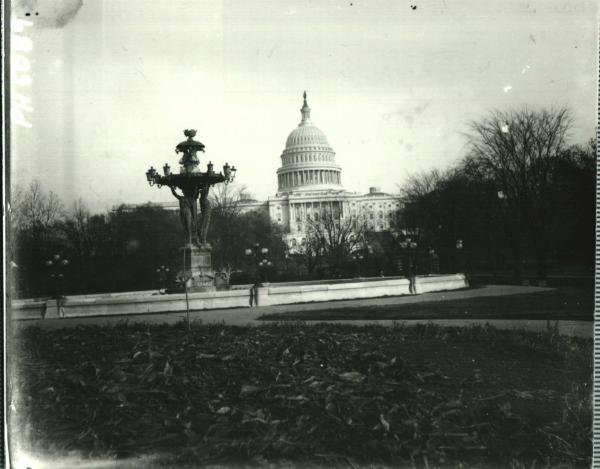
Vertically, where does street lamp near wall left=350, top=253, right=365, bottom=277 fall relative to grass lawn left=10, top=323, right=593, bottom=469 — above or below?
above

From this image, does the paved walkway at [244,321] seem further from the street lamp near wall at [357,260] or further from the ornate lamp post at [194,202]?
the street lamp near wall at [357,260]

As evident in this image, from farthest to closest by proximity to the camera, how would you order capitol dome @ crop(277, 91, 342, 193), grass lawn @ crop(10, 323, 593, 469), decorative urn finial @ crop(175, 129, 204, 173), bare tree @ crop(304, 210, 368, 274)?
capitol dome @ crop(277, 91, 342, 193) < bare tree @ crop(304, 210, 368, 274) < decorative urn finial @ crop(175, 129, 204, 173) < grass lawn @ crop(10, 323, 593, 469)

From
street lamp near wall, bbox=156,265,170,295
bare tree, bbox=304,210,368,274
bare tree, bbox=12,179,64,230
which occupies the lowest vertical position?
street lamp near wall, bbox=156,265,170,295

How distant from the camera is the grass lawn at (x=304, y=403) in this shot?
189 inches

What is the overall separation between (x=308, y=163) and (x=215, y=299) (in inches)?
2735

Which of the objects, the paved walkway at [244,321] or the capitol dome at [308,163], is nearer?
the paved walkway at [244,321]

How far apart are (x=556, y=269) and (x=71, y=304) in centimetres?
1717

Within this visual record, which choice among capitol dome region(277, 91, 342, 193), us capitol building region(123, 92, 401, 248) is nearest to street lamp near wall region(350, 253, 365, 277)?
us capitol building region(123, 92, 401, 248)

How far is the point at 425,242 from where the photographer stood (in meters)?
36.2

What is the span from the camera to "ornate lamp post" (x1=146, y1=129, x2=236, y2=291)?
1773 cm

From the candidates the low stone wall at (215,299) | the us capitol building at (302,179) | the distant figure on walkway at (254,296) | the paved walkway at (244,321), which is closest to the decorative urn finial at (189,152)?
the low stone wall at (215,299)

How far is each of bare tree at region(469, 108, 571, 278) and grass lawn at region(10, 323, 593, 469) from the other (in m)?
11.6

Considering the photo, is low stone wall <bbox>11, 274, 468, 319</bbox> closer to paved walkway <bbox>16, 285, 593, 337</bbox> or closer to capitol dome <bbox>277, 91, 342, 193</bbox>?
paved walkway <bbox>16, 285, 593, 337</bbox>

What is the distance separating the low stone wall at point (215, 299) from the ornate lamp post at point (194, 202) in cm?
191
